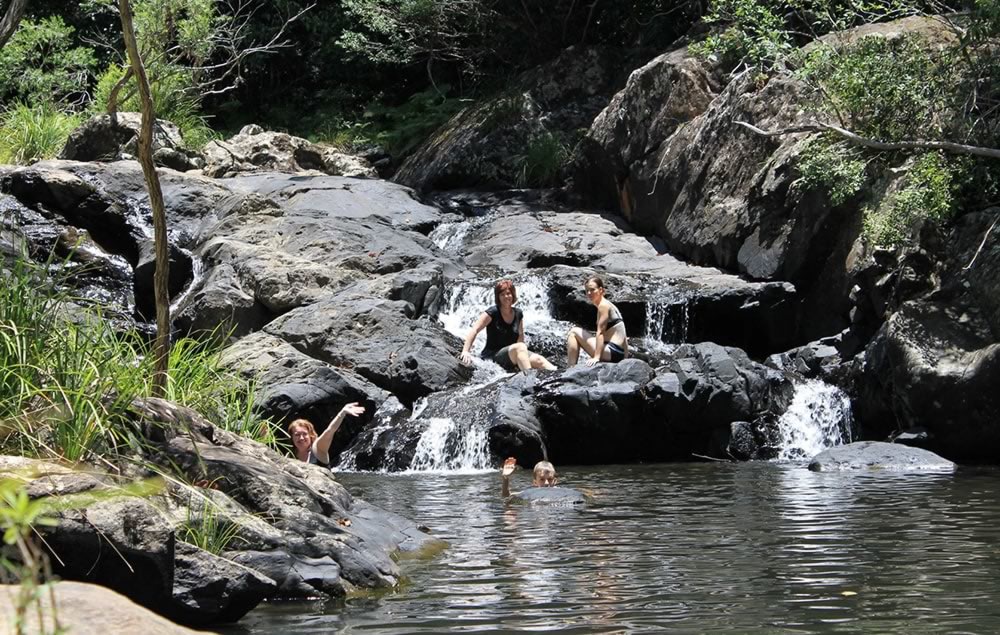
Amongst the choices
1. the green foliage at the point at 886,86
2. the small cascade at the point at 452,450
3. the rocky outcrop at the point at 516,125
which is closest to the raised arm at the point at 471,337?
the small cascade at the point at 452,450

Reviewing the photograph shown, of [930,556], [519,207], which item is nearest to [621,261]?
[519,207]

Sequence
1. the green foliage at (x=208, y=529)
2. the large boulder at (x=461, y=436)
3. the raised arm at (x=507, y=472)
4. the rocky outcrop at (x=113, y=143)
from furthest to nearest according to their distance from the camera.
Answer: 1. the rocky outcrop at (x=113, y=143)
2. the large boulder at (x=461, y=436)
3. the raised arm at (x=507, y=472)
4. the green foliage at (x=208, y=529)

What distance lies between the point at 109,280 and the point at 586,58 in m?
12.1

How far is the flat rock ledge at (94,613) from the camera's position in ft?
11.7

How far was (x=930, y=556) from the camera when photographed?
823cm

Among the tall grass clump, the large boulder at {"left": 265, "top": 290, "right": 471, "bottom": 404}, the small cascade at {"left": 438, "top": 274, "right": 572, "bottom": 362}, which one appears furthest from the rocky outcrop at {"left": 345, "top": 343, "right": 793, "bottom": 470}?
the tall grass clump

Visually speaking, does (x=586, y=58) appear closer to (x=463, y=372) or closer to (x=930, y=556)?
(x=463, y=372)

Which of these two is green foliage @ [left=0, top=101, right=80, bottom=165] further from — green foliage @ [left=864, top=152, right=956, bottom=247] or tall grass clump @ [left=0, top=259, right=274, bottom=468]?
tall grass clump @ [left=0, top=259, right=274, bottom=468]

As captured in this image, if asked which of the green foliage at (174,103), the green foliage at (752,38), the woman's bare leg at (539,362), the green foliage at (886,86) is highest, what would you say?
the green foliage at (174,103)

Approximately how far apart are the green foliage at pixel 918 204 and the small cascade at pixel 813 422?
2.05 metres

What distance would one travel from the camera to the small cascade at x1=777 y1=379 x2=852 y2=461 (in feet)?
52.1

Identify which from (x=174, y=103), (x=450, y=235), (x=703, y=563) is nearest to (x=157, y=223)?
(x=703, y=563)

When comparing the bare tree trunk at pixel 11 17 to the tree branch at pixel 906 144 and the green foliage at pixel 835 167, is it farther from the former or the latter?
the green foliage at pixel 835 167

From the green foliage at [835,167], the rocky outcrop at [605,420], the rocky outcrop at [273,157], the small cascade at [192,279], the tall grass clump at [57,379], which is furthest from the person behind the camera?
Result: the rocky outcrop at [273,157]
